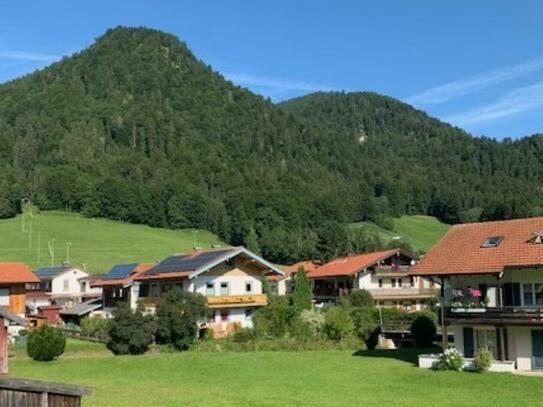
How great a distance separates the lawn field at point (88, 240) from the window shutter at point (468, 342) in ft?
241

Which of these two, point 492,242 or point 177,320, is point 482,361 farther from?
point 177,320

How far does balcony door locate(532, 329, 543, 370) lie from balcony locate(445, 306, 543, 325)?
114 centimetres

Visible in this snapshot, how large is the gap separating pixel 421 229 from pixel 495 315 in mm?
130734

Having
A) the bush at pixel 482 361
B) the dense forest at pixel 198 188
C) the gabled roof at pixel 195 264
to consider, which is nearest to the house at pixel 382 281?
the gabled roof at pixel 195 264

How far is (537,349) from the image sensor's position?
33625 mm

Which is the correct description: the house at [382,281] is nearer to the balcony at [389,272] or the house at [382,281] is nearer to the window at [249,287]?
the balcony at [389,272]

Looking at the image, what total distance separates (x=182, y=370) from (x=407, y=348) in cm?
1588

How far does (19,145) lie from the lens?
166625 millimetres

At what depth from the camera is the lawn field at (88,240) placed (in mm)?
108375

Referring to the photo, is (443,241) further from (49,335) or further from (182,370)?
(49,335)

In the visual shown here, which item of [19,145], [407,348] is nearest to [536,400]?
[407,348]

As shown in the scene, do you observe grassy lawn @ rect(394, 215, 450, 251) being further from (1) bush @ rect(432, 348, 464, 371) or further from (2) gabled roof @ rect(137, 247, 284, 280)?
Answer: (1) bush @ rect(432, 348, 464, 371)

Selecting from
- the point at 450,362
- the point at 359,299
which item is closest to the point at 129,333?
the point at 450,362

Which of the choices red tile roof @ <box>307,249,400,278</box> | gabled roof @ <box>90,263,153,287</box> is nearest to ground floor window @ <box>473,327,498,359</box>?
gabled roof @ <box>90,263,153,287</box>
